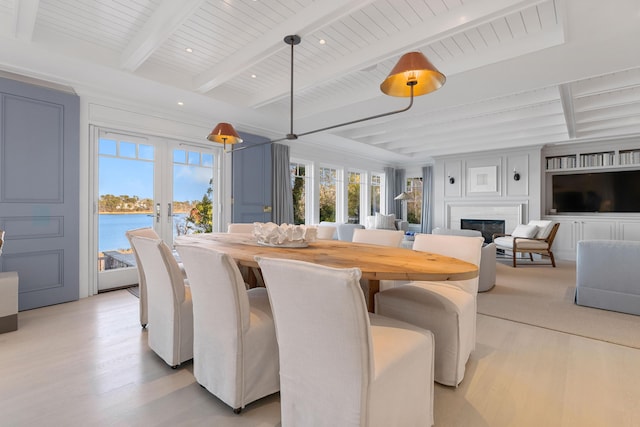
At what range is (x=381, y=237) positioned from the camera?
2.77 metres

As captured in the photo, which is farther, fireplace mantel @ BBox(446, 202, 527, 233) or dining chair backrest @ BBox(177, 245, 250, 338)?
fireplace mantel @ BBox(446, 202, 527, 233)

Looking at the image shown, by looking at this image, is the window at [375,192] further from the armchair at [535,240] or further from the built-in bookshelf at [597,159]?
the built-in bookshelf at [597,159]

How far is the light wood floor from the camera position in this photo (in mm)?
1560

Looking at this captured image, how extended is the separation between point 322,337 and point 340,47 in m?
2.63

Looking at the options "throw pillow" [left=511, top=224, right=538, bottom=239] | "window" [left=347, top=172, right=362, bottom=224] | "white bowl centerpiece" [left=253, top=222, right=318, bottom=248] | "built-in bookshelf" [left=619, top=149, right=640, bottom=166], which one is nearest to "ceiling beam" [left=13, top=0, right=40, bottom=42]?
"white bowl centerpiece" [left=253, top=222, right=318, bottom=248]

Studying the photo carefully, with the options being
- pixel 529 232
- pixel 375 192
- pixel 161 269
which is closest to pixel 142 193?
pixel 161 269

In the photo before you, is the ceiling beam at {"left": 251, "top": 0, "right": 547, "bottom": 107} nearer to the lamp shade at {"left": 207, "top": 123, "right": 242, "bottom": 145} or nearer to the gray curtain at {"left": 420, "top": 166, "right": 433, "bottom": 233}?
the lamp shade at {"left": 207, "top": 123, "right": 242, "bottom": 145}

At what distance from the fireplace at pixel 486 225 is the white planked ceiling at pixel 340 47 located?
3.34 meters

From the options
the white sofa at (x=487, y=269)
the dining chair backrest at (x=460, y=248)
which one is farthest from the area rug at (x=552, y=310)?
the dining chair backrest at (x=460, y=248)

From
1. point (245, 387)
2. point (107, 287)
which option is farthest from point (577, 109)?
point (107, 287)

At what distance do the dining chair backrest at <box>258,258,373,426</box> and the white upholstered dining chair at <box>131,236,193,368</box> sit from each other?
97 centimetres

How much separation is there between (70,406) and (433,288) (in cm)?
215

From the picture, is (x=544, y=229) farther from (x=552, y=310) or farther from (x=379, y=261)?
(x=379, y=261)

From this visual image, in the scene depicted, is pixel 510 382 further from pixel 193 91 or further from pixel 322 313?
pixel 193 91
